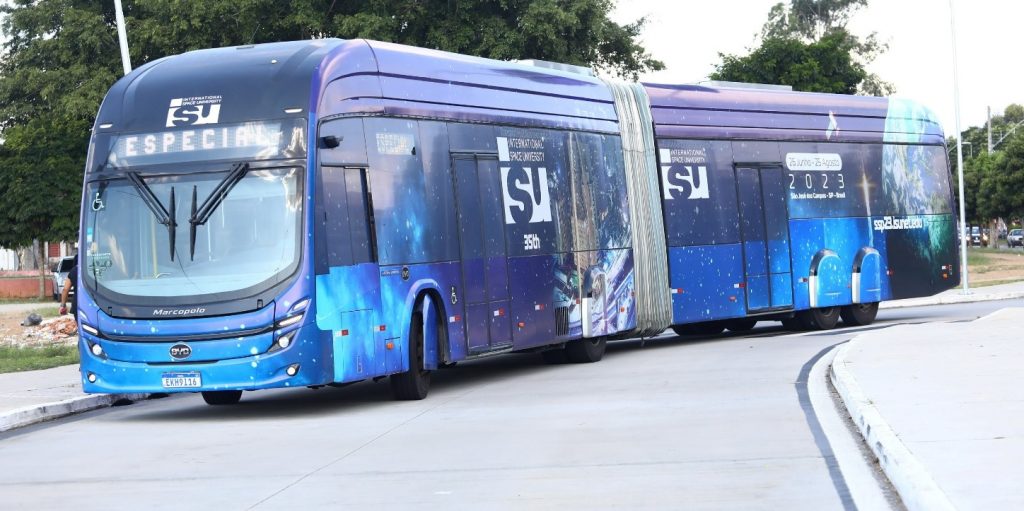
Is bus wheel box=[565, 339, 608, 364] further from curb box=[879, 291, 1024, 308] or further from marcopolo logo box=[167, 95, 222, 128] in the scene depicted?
curb box=[879, 291, 1024, 308]

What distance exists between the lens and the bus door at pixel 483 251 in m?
17.8

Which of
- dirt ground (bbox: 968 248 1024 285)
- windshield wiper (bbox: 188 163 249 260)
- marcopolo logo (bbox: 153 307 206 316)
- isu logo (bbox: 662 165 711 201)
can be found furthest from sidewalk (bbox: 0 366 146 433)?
dirt ground (bbox: 968 248 1024 285)

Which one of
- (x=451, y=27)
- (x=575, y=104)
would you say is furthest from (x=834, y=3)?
(x=575, y=104)

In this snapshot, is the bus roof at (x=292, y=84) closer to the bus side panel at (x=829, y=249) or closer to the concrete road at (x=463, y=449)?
the concrete road at (x=463, y=449)

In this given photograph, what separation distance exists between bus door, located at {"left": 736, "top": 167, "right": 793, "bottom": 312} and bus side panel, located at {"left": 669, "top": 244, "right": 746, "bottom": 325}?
0.33m

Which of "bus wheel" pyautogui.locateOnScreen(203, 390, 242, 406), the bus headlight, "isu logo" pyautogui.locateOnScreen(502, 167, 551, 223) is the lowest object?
"bus wheel" pyautogui.locateOnScreen(203, 390, 242, 406)

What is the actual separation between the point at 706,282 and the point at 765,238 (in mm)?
1863

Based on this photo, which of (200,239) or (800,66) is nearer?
(200,239)

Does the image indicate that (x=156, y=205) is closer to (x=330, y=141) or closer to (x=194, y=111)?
(x=194, y=111)

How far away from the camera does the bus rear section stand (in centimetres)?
2408

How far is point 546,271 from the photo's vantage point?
19906mm

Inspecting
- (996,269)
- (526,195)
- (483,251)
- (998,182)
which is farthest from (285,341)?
(998,182)

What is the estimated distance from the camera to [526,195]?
1959cm

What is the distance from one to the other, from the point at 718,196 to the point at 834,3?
212 feet
